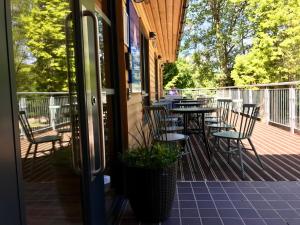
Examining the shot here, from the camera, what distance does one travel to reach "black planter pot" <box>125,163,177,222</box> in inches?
95.0

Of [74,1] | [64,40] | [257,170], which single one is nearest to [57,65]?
[64,40]

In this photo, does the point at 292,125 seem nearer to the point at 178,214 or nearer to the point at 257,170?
the point at 257,170

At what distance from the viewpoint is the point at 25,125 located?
3.52ft

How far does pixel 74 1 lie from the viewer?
1.57m

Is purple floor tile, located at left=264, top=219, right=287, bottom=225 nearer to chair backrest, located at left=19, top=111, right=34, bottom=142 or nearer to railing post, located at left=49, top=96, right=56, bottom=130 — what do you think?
railing post, located at left=49, top=96, right=56, bottom=130

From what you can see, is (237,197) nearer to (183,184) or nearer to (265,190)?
(265,190)

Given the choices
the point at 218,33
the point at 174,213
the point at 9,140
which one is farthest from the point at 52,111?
the point at 218,33

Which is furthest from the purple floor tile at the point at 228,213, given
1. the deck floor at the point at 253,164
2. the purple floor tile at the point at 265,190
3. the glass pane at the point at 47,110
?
the glass pane at the point at 47,110

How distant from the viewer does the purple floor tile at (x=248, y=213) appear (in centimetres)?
261

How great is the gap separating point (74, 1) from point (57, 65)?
0.37 m

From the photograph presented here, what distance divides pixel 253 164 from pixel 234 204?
1.55m

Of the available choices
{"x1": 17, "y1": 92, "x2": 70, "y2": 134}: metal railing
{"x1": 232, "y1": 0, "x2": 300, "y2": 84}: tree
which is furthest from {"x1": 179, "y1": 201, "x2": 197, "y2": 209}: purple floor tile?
{"x1": 232, "y1": 0, "x2": 300, "y2": 84}: tree

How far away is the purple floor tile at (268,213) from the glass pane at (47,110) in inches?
→ 64.5

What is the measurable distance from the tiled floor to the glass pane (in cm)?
123
